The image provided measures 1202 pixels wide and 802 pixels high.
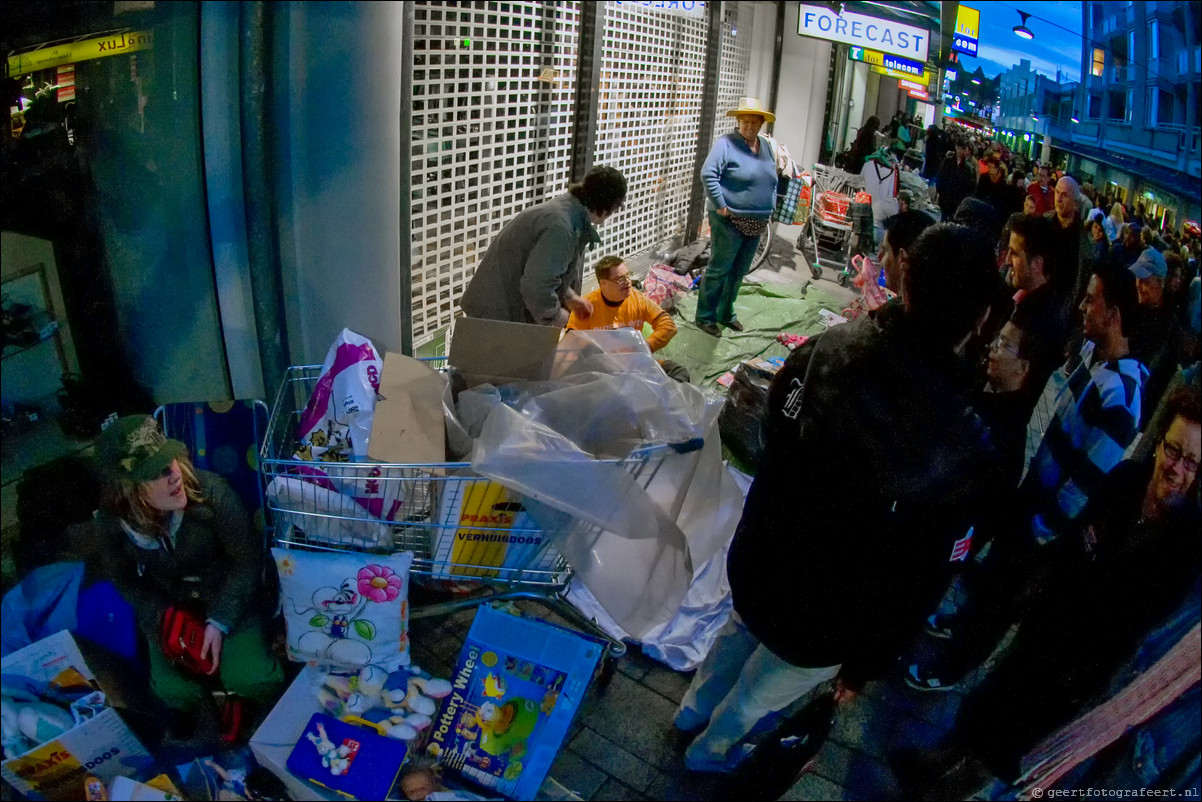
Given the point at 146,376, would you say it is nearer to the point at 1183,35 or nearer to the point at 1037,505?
the point at 1037,505

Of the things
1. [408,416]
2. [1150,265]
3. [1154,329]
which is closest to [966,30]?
[1150,265]

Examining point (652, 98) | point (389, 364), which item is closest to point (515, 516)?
point (389, 364)

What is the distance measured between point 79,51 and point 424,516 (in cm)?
175

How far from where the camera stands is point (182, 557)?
91.8 inches

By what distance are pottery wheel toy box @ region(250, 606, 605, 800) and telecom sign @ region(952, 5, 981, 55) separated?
210cm

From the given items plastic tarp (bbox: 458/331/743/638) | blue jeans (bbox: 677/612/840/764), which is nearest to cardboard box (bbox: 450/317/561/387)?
plastic tarp (bbox: 458/331/743/638)

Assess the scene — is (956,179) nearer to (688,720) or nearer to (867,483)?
(867,483)

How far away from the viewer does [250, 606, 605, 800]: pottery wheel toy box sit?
7.13 ft

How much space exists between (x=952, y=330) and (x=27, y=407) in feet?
8.11

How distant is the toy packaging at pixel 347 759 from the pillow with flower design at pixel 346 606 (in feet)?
0.72

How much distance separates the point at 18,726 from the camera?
208 centimetres

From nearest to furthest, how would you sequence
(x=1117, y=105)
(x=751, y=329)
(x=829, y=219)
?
(x=1117, y=105) < (x=829, y=219) < (x=751, y=329)

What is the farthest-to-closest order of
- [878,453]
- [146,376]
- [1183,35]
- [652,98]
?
[652,98]
[146,376]
[878,453]
[1183,35]

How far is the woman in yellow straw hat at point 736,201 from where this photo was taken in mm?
4406
